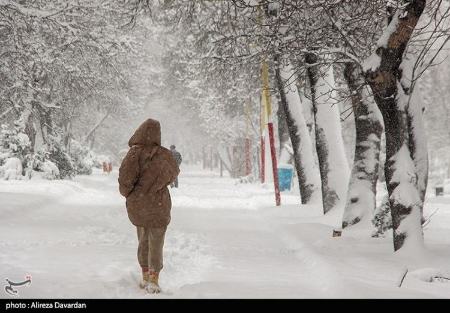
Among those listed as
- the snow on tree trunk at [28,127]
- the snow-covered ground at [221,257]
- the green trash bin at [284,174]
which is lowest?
the snow-covered ground at [221,257]

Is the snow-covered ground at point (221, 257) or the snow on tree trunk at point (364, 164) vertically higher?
the snow on tree trunk at point (364, 164)

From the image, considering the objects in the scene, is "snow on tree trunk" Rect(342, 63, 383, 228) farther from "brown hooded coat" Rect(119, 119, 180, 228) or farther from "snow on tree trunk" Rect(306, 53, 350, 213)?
"brown hooded coat" Rect(119, 119, 180, 228)

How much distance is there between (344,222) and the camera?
37.5 feet

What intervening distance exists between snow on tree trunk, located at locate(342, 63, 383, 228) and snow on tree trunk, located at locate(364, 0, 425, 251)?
2.84 meters

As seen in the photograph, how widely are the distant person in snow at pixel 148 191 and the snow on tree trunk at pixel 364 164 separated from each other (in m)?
5.68

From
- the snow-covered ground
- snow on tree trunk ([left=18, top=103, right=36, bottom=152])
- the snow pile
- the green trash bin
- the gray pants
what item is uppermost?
snow on tree trunk ([left=18, top=103, right=36, bottom=152])

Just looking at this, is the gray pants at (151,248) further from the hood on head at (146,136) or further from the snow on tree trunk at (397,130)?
the snow on tree trunk at (397,130)

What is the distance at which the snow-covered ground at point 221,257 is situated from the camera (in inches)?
249

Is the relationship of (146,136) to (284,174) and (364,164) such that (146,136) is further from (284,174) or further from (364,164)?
(284,174)

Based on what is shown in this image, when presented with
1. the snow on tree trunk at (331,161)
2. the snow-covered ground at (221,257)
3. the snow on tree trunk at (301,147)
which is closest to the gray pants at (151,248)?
the snow-covered ground at (221,257)

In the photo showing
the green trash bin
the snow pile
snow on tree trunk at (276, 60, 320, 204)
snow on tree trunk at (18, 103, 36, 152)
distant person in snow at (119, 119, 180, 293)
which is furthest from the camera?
the green trash bin

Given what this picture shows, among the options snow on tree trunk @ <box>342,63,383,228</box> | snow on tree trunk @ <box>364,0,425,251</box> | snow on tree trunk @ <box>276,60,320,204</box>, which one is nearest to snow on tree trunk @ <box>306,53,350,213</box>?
snow on tree trunk @ <box>342,63,383,228</box>

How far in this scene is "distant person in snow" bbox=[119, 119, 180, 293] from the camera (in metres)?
6.43

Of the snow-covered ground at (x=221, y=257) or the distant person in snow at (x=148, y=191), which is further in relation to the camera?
the distant person in snow at (x=148, y=191)
